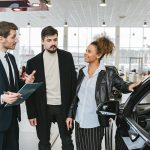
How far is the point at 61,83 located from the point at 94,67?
42cm

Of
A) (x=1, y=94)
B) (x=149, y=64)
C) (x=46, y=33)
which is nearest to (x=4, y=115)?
(x=1, y=94)

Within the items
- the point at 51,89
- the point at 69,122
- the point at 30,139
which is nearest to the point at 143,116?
the point at 69,122

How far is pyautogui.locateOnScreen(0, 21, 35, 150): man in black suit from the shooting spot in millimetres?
2324

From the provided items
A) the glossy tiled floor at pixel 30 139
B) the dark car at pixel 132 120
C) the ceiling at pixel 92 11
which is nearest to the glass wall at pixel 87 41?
the ceiling at pixel 92 11

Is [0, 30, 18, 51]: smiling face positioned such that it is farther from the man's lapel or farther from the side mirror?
the side mirror

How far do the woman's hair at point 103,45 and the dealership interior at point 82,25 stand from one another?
71mm

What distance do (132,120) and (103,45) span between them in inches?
33.6

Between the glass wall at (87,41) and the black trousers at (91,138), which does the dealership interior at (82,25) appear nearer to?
the glass wall at (87,41)

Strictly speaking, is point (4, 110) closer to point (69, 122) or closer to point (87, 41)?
point (69, 122)

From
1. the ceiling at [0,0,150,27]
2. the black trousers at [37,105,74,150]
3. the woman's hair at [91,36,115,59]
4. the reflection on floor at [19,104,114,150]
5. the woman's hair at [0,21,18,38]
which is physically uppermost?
the ceiling at [0,0,150,27]

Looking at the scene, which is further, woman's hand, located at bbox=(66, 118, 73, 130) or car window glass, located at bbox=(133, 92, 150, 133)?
woman's hand, located at bbox=(66, 118, 73, 130)

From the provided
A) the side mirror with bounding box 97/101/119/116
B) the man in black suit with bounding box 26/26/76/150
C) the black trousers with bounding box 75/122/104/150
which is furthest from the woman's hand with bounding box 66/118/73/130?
the side mirror with bounding box 97/101/119/116

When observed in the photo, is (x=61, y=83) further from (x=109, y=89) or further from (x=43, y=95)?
(x=109, y=89)

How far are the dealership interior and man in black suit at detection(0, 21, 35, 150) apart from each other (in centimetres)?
72
